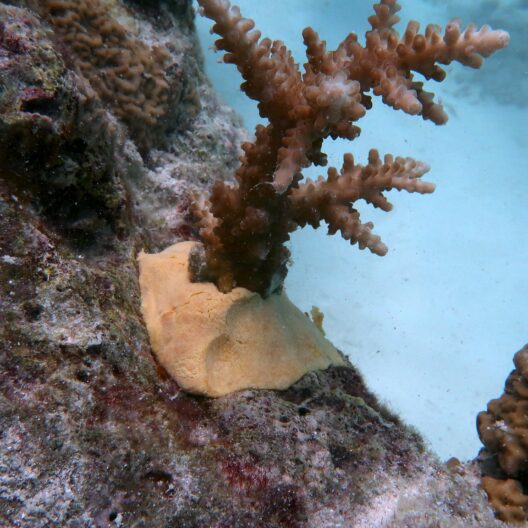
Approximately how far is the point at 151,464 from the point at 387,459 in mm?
1055

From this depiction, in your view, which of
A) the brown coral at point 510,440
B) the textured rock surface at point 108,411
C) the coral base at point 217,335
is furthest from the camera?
the brown coral at point 510,440

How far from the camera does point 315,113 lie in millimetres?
1767

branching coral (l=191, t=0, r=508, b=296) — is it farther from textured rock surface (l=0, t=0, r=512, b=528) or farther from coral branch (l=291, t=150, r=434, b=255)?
textured rock surface (l=0, t=0, r=512, b=528)

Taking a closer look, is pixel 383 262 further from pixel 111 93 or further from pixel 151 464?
pixel 151 464

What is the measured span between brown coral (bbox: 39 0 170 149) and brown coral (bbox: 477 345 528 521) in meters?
3.18

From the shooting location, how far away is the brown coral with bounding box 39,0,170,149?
9.91ft

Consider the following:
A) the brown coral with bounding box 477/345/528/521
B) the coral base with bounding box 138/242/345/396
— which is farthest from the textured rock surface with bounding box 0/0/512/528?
the brown coral with bounding box 477/345/528/521

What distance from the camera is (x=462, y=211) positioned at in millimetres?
15445

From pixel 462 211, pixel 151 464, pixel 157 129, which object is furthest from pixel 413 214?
pixel 151 464

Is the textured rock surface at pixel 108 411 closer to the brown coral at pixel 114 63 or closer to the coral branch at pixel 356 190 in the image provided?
the coral branch at pixel 356 190

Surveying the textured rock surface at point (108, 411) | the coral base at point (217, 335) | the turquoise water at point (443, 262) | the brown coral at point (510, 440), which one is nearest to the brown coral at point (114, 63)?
the textured rock surface at point (108, 411)

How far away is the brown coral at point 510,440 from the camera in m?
2.33

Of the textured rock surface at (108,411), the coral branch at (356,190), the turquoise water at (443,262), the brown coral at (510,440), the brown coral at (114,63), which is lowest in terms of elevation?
the textured rock surface at (108,411)

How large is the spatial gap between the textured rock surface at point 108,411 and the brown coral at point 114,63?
1309mm
